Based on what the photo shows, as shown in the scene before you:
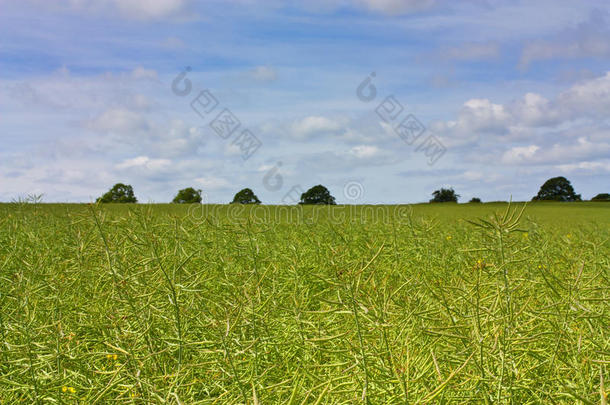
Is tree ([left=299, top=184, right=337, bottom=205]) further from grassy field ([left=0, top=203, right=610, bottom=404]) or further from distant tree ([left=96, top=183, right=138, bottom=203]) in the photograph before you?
grassy field ([left=0, top=203, right=610, bottom=404])

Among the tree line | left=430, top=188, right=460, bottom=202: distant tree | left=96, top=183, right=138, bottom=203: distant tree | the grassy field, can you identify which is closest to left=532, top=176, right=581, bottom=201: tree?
the tree line

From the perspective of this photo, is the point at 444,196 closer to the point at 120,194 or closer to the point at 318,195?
Answer: the point at 318,195

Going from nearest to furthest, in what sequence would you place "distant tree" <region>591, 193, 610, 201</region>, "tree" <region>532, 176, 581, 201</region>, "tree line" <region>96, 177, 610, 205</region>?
"tree line" <region>96, 177, 610, 205</region> → "distant tree" <region>591, 193, 610, 201</region> → "tree" <region>532, 176, 581, 201</region>

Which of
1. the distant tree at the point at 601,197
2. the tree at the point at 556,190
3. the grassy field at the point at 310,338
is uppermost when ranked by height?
the tree at the point at 556,190

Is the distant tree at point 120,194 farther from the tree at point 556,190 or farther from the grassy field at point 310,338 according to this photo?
the tree at point 556,190

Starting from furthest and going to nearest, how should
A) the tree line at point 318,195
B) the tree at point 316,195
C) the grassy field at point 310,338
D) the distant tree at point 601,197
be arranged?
the distant tree at point 601,197 → the tree at point 316,195 → the tree line at point 318,195 → the grassy field at point 310,338

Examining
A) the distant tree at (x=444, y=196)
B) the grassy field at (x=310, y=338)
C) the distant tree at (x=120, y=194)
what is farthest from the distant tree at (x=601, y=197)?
the grassy field at (x=310, y=338)

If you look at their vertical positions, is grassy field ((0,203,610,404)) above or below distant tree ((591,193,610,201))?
below

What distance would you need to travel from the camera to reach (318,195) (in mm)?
34000

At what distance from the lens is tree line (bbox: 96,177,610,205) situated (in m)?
24.2

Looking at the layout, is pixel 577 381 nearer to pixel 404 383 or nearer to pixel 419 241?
pixel 404 383

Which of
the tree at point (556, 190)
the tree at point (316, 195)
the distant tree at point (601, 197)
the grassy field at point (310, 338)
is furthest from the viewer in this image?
the tree at point (556, 190)

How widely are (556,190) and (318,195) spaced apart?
29046 millimetres

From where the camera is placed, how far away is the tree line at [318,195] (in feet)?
79.3
